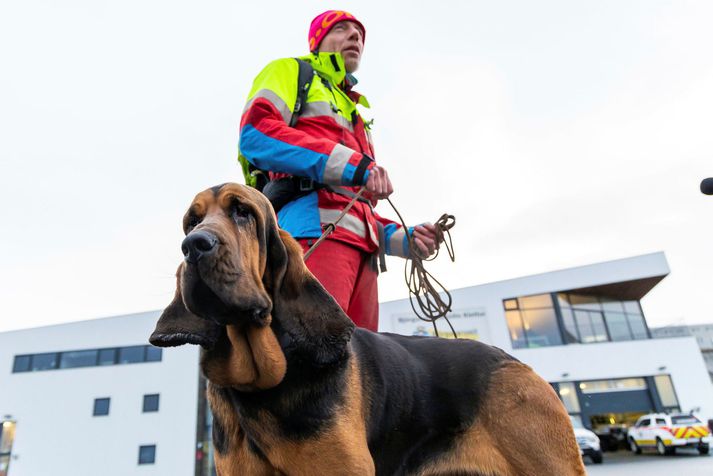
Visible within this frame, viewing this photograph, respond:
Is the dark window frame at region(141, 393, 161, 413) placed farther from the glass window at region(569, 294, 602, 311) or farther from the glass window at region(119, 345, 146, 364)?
the glass window at region(569, 294, 602, 311)

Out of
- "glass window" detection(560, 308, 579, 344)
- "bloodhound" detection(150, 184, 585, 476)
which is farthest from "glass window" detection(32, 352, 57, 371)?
"bloodhound" detection(150, 184, 585, 476)

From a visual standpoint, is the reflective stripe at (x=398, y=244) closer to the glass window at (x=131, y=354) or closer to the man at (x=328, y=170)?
the man at (x=328, y=170)

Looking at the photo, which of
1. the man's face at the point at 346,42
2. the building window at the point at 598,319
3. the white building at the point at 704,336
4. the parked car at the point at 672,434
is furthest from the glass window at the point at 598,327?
the man's face at the point at 346,42

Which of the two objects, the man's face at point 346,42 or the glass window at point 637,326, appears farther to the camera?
the glass window at point 637,326

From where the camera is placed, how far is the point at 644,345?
27.1 metres

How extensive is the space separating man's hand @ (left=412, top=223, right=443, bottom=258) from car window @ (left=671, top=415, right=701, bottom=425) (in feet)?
73.4

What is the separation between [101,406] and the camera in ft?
102

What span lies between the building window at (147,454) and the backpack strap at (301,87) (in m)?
33.0

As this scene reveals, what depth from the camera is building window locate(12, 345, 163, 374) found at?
32219 mm

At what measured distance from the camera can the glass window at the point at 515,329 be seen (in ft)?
91.7

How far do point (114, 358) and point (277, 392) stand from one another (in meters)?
35.2

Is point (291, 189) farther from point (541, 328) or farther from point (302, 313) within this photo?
point (541, 328)

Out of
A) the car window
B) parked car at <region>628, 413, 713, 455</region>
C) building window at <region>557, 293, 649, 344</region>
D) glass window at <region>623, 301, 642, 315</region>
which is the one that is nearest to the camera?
parked car at <region>628, 413, 713, 455</region>

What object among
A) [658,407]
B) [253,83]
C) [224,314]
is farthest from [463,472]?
[658,407]
